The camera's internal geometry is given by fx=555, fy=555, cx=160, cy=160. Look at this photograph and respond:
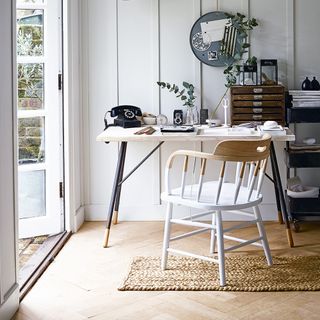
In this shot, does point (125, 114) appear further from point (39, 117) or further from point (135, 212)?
point (135, 212)

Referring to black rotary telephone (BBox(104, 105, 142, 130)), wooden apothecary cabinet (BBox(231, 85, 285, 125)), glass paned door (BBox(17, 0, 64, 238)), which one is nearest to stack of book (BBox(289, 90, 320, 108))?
wooden apothecary cabinet (BBox(231, 85, 285, 125))

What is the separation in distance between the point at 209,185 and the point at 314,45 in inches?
64.9

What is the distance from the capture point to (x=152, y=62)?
4.39 metres

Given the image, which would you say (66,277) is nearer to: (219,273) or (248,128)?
(219,273)

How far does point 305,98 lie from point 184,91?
3.03 ft

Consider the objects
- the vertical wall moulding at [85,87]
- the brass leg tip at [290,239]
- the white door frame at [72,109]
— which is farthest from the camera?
the vertical wall moulding at [85,87]

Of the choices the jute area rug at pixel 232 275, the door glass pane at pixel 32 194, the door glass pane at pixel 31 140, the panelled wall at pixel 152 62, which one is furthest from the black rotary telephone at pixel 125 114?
the jute area rug at pixel 232 275

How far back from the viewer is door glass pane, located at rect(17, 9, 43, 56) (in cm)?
381

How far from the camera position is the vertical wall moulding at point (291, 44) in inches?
169

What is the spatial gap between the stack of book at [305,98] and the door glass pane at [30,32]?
6.08 feet

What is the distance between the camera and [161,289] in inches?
115

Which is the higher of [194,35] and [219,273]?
[194,35]

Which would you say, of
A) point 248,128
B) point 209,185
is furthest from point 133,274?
point 248,128

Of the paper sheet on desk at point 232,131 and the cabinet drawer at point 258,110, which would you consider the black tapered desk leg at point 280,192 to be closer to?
the paper sheet on desk at point 232,131
